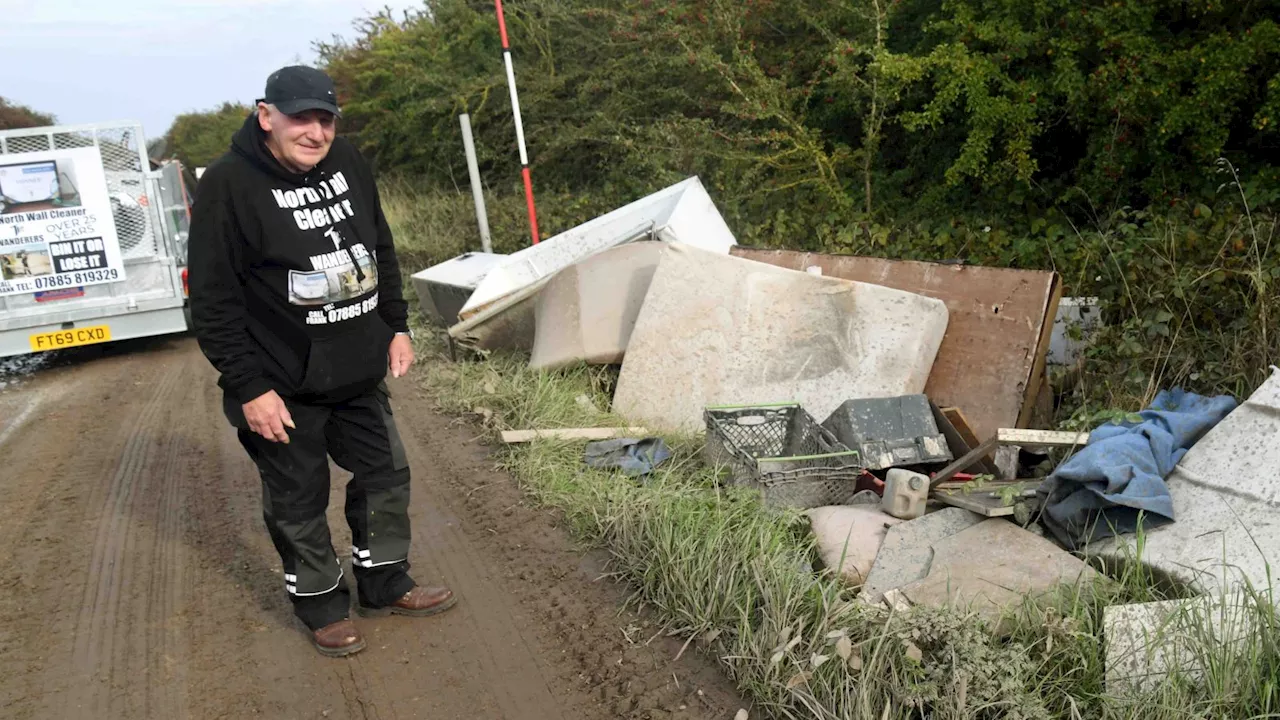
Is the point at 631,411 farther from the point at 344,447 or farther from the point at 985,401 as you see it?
the point at 344,447

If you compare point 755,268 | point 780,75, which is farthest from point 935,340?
point 780,75

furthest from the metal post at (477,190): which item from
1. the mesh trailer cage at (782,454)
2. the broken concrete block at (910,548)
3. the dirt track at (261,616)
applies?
the broken concrete block at (910,548)

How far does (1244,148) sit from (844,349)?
132 inches

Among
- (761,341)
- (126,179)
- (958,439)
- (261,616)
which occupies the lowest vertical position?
(261,616)

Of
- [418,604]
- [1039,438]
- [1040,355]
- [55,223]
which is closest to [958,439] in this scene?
[1039,438]

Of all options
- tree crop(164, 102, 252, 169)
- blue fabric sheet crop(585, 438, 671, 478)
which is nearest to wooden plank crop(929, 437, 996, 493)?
blue fabric sheet crop(585, 438, 671, 478)

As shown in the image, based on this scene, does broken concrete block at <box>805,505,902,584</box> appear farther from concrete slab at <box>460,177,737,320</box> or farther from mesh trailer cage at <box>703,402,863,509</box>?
concrete slab at <box>460,177,737,320</box>

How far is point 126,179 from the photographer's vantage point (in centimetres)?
999

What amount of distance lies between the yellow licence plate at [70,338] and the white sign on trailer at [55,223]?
0.45 metres

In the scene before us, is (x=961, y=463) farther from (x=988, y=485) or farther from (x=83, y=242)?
(x=83, y=242)

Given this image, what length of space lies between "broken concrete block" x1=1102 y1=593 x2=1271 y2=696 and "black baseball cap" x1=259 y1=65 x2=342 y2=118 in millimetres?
3142

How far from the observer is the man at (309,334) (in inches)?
136

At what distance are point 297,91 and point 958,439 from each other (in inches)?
140

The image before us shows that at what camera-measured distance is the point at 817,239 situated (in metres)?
8.45
